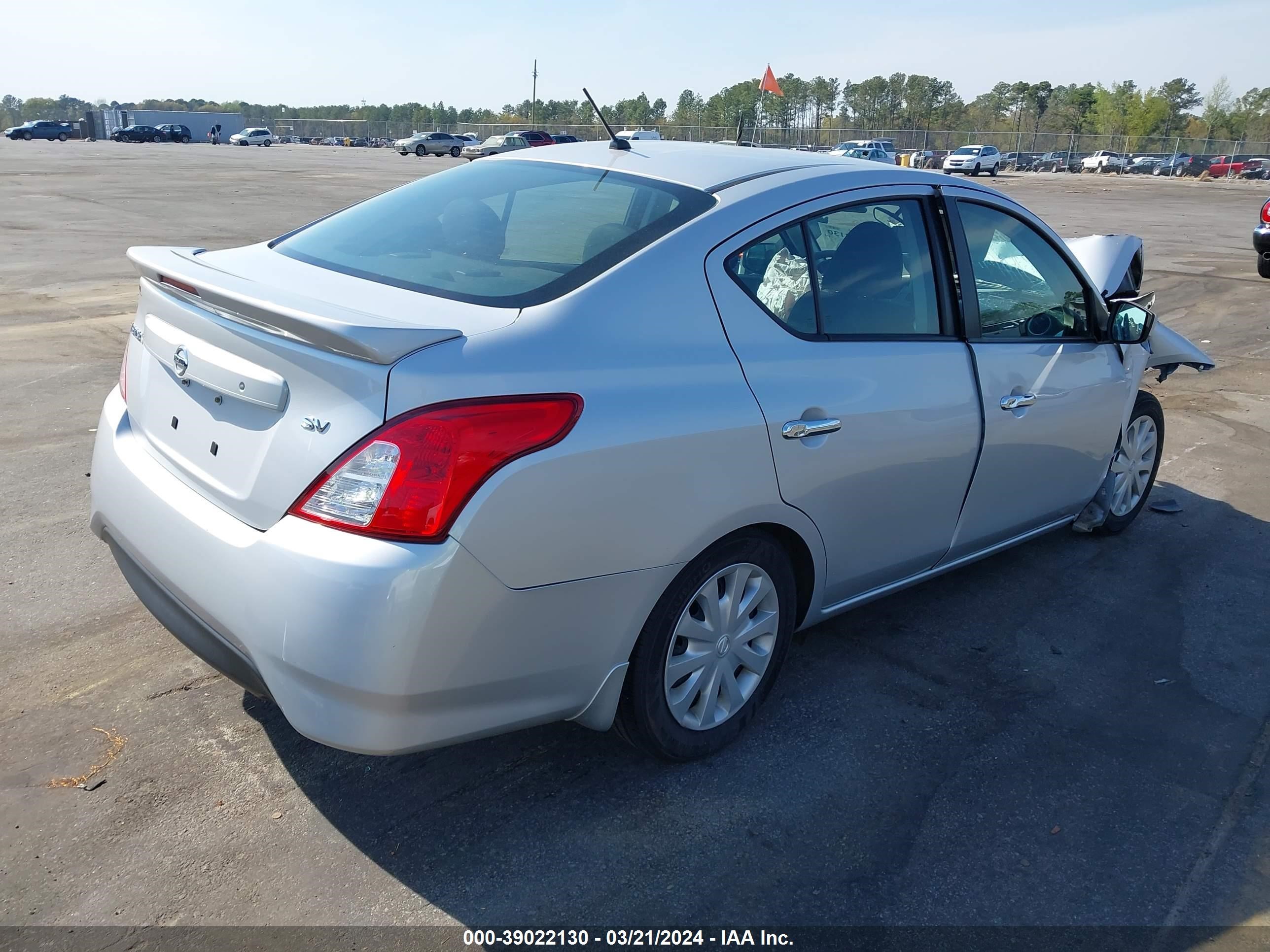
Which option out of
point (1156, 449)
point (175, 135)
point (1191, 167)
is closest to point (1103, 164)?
point (1191, 167)

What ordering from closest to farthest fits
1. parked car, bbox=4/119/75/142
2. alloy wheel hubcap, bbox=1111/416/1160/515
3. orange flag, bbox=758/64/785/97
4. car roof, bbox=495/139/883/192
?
car roof, bbox=495/139/883/192
alloy wheel hubcap, bbox=1111/416/1160/515
orange flag, bbox=758/64/785/97
parked car, bbox=4/119/75/142

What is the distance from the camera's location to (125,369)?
315 cm

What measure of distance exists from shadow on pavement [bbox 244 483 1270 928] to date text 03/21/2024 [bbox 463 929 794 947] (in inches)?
1.3

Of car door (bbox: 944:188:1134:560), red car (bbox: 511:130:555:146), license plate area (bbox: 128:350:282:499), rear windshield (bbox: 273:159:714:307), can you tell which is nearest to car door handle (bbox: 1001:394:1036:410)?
car door (bbox: 944:188:1134:560)

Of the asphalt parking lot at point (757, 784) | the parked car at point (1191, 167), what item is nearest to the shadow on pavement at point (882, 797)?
the asphalt parking lot at point (757, 784)

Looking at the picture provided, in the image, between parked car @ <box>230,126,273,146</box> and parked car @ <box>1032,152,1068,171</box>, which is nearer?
parked car @ <box>1032,152,1068,171</box>

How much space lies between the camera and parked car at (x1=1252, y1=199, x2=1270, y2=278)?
46.9 ft

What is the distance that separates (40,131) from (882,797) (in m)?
88.0

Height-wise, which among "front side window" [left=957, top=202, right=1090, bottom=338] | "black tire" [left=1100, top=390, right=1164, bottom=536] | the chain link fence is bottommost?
"black tire" [left=1100, top=390, right=1164, bottom=536]

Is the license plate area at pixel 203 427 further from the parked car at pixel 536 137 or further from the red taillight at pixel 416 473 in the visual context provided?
the parked car at pixel 536 137

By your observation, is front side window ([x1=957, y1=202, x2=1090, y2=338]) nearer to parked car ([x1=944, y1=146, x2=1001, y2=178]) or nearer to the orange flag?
the orange flag

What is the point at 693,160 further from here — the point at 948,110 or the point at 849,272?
the point at 948,110

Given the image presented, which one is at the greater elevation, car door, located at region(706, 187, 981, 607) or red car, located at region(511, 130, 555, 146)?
red car, located at region(511, 130, 555, 146)

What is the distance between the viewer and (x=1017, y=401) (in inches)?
149
